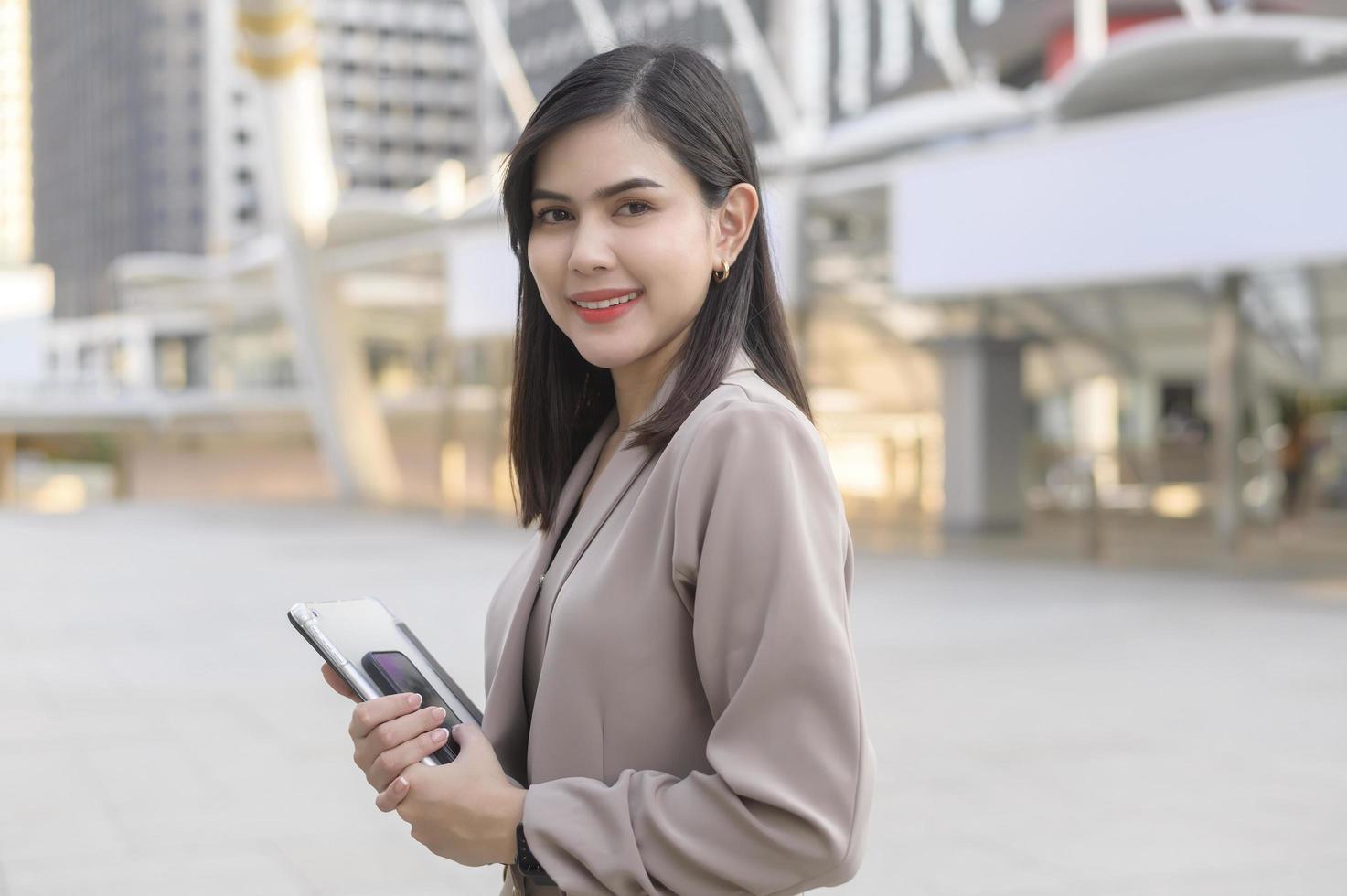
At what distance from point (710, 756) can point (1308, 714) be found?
7.09 meters

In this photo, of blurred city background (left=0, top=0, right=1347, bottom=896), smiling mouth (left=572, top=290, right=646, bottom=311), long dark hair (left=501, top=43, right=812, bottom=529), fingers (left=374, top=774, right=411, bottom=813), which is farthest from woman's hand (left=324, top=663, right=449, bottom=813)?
blurred city background (left=0, top=0, right=1347, bottom=896)

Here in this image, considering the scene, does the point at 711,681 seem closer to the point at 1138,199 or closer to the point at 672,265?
the point at 672,265

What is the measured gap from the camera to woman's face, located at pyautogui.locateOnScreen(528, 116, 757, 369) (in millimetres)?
1648

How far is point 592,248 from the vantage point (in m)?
1.65

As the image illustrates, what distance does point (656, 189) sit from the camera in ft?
5.40

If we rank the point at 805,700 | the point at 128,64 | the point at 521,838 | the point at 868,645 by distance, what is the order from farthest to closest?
the point at 128,64 < the point at 868,645 < the point at 521,838 < the point at 805,700

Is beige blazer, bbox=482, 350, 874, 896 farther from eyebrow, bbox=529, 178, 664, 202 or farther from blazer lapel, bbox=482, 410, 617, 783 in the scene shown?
eyebrow, bbox=529, 178, 664, 202

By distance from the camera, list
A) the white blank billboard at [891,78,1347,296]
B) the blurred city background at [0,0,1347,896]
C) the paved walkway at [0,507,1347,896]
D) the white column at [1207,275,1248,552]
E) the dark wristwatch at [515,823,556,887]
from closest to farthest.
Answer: the dark wristwatch at [515,823,556,887]
the paved walkway at [0,507,1347,896]
the blurred city background at [0,0,1347,896]
the white blank billboard at [891,78,1347,296]
the white column at [1207,275,1248,552]

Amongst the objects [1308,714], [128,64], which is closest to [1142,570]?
[1308,714]

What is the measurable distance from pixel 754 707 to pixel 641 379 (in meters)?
0.51

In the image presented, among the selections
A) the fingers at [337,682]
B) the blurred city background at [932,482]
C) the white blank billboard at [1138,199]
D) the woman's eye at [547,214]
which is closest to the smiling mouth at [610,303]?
the woman's eye at [547,214]

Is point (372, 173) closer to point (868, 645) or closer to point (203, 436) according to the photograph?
point (203, 436)

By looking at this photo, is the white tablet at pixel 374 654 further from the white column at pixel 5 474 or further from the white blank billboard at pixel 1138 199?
the white column at pixel 5 474

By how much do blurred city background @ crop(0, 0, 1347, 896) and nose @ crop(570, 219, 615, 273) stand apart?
0.41 meters
